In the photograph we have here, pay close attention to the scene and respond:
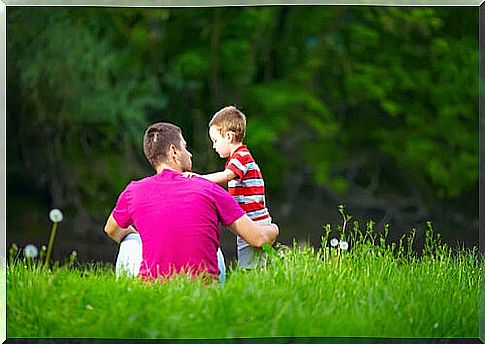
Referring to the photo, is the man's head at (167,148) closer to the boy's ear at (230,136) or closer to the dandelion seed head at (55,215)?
the boy's ear at (230,136)

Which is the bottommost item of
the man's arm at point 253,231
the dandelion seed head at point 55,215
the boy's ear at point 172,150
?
the man's arm at point 253,231

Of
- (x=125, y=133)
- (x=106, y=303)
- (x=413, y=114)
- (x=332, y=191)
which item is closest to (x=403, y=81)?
(x=413, y=114)

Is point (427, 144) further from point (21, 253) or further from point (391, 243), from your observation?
point (21, 253)

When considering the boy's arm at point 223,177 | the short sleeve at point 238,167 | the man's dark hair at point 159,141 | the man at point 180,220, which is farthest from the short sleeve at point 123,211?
the short sleeve at point 238,167

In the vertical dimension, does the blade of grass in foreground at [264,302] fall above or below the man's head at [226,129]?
below

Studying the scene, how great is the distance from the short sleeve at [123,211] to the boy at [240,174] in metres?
0.32

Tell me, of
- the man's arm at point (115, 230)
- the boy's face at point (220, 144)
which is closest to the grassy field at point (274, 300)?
the man's arm at point (115, 230)

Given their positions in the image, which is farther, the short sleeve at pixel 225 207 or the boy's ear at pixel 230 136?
the boy's ear at pixel 230 136

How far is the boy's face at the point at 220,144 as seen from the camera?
4.36m

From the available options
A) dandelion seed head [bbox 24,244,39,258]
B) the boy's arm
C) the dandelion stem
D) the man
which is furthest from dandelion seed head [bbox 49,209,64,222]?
the boy's arm

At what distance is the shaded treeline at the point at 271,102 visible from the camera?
4.36m

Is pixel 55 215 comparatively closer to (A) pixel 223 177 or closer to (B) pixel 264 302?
A: (A) pixel 223 177

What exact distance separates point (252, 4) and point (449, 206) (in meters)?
1.16

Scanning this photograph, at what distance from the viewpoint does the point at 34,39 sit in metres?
4.34
